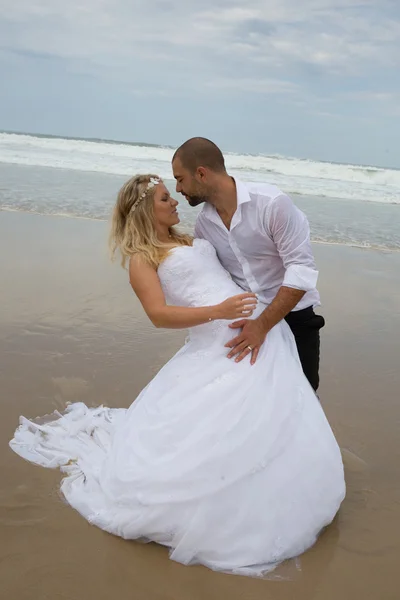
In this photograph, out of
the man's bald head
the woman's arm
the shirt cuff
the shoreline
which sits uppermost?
the man's bald head

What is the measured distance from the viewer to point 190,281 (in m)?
3.40

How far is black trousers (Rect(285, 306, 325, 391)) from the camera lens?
3789mm

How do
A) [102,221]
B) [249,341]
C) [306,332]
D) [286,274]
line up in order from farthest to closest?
1. [102,221]
2. [306,332]
3. [286,274]
4. [249,341]

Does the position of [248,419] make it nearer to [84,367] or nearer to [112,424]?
[112,424]

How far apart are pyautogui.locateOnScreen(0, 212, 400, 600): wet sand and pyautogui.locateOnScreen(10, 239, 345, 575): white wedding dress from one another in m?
0.11

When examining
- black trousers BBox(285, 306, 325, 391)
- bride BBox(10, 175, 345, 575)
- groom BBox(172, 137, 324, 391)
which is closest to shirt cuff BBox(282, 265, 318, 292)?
groom BBox(172, 137, 324, 391)

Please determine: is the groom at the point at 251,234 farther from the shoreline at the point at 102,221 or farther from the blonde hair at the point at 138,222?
the shoreline at the point at 102,221

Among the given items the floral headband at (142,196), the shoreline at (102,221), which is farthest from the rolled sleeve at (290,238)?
the shoreline at (102,221)

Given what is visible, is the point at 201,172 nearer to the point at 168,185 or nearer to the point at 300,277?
the point at 300,277

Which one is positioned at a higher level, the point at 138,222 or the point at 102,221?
the point at 138,222

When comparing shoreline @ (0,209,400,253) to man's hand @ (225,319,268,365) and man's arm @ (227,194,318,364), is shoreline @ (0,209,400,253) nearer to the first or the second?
man's arm @ (227,194,318,364)

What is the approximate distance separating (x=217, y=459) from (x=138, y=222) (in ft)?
4.27

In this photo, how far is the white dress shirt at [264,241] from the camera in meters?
3.37

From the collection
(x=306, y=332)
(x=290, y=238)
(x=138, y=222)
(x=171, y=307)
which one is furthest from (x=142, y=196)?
(x=306, y=332)
